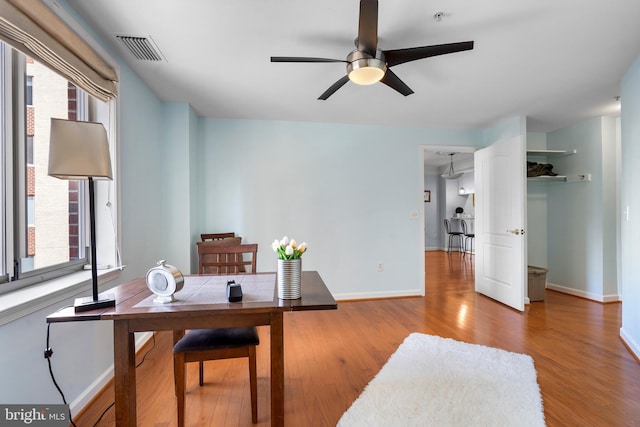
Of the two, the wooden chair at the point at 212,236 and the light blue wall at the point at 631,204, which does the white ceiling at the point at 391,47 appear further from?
the wooden chair at the point at 212,236

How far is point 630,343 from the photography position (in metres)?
2.34

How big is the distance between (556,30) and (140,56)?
293cm

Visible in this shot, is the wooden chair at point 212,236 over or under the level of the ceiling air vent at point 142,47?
under

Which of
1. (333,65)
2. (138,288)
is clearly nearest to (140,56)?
(333,65)

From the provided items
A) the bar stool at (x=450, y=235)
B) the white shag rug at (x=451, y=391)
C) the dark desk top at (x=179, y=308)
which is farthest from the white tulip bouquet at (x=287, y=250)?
the bar stool at (x=450, y=235)

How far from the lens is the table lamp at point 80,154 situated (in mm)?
1134

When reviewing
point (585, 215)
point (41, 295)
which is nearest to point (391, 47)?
point (41, 295)

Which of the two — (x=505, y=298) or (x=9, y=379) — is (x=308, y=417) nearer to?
(x=9, y=379)

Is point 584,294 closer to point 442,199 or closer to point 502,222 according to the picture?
point 502,222

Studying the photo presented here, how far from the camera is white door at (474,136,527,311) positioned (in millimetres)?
3238

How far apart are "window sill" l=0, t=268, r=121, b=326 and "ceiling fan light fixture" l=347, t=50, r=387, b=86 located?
209 cm

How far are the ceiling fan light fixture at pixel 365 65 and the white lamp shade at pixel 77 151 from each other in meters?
1.43

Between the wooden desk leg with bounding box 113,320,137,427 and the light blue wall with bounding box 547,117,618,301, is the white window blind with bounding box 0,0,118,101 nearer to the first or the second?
the wooden desk leg with bounding box 113,320,137,427

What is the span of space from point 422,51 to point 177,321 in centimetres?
193
